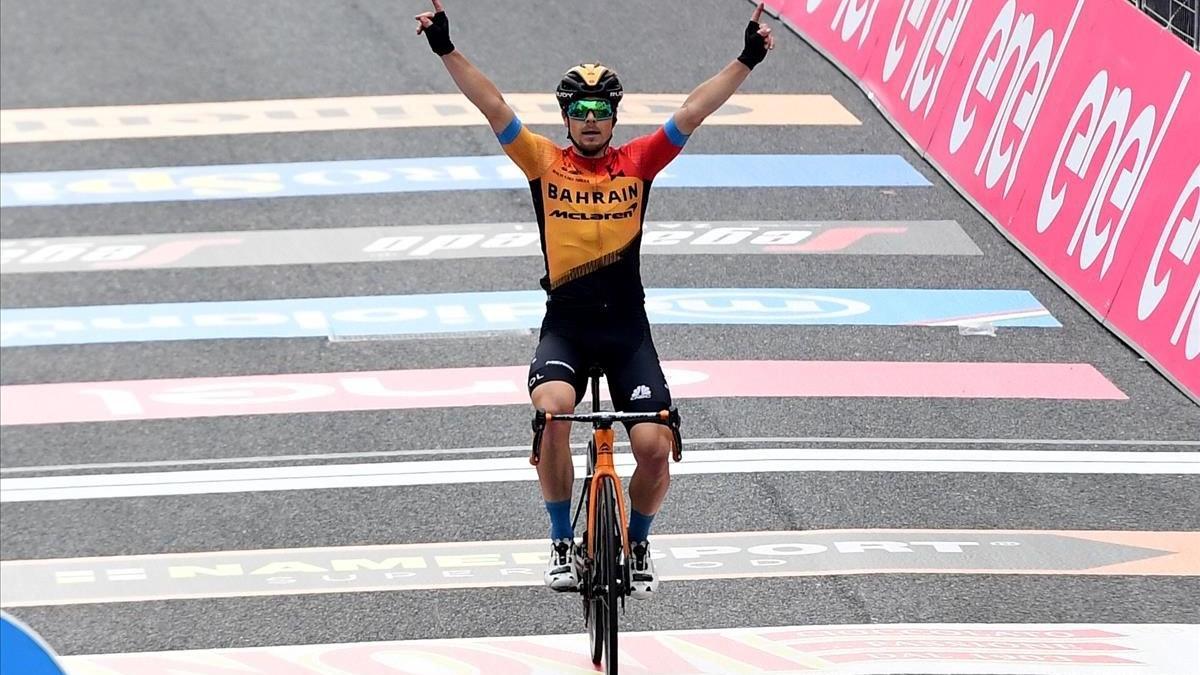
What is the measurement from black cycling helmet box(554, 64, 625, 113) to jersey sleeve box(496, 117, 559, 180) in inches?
9.6

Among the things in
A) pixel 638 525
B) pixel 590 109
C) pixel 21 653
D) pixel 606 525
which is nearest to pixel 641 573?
pixel 638 525

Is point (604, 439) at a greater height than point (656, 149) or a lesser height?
lesser

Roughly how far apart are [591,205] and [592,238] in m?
0.15

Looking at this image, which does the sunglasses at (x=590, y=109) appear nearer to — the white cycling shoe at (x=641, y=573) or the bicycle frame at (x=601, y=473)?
the bicycle frame at (x=601, y=473)

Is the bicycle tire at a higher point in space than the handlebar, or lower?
lower

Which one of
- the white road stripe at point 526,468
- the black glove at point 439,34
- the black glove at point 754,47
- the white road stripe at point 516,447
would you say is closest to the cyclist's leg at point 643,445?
the black glove at point 754,47

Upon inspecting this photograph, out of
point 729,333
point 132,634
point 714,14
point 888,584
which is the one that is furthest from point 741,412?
point 714,14

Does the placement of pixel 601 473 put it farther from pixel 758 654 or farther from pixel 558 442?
pixel 758 654

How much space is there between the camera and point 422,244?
47.7 ft

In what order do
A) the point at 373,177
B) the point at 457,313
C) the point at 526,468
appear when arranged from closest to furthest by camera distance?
the point at 526,468
the point at 457,313
the point at 373,177

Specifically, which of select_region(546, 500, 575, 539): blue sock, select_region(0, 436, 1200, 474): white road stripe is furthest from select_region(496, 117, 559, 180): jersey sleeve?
select_region(0, 436, 1200, 474): white road stripe

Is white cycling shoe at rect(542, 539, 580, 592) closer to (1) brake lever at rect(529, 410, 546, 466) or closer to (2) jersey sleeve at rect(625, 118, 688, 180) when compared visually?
(1) brake lever at rect(529, 410, 546, 466)

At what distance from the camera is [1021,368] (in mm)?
12148

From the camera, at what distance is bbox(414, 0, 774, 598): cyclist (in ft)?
25.8
